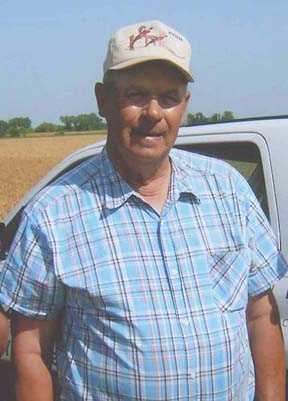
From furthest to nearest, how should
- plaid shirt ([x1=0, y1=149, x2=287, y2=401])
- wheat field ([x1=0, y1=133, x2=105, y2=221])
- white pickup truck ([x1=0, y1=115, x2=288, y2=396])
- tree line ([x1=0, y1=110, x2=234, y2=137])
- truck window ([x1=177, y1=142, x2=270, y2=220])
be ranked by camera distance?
tree line ([x1=0, y1=110, x2=234, y2=137]) → wheat field ([x1=0, y1=133, x2=105, y2=221]) → truck window ([x1=177, y1=142, x2=270, y2=220]) → white pickup truck ([x1=0, y1=115, x2=288, y2=396]) → plaid shirt ([x1=0, y1=149, x2=287, y2=401])

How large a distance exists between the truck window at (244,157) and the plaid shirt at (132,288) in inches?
45.6

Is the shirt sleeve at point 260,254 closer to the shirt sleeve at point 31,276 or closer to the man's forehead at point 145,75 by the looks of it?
the man's forehead at point 145,75

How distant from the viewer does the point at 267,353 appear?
7.38ft

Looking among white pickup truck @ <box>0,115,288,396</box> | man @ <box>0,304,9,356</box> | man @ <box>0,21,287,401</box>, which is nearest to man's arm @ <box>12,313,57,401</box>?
man @ <box>0,21,287,401</box>

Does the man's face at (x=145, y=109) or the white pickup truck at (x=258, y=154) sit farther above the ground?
the man's face at (x=145, y=109)

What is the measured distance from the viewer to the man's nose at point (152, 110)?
202 centimetres

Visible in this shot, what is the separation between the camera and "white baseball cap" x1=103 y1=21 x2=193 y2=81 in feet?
6.57

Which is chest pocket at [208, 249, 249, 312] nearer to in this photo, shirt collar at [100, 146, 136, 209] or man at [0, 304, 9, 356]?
shirt collar at [100, 146, 136, 209]

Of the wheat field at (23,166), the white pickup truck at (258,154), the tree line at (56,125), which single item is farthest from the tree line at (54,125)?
the white pickup truck at (258,154)

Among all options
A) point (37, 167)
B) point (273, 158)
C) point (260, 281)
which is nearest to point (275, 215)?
point (273, 158)

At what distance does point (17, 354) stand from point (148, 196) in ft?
1.86

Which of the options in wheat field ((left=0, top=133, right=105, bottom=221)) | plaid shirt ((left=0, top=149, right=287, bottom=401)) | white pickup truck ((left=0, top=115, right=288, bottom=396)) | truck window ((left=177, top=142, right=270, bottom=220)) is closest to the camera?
plaid shirt ((left=0, top=149, right=287, bottom=401))

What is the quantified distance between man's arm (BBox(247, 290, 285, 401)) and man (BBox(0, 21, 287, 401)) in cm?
12

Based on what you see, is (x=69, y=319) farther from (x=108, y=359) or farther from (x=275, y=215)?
(x=275, y=215)
